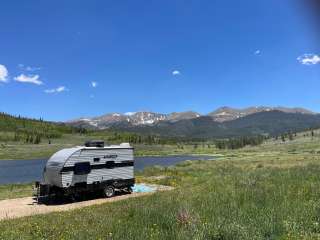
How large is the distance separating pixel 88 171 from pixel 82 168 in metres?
0.50

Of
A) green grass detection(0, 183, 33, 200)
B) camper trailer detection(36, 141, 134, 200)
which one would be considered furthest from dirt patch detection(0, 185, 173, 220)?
green grass detection(0, 183, 33, 200)

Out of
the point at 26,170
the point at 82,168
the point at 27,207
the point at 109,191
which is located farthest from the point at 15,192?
the point at 26,170

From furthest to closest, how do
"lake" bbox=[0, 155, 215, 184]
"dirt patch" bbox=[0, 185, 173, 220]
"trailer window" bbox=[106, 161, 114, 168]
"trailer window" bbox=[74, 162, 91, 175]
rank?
"lake" bbox=[0, 155, 215, 184]
"trailer window" bbox=[106, 161, 114, 168]
"trailer window" bbox=[74, 162, 91, 175]
"dirt patch" bbox=[0, 185, 173, 220]

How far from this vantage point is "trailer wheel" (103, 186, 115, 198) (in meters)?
29.4

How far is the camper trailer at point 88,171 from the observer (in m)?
27.6

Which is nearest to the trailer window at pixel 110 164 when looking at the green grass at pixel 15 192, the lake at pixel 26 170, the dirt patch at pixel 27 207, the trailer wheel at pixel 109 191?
the trailer wheel at pixel 109 191

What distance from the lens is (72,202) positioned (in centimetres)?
2770

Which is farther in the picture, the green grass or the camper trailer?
the green grass

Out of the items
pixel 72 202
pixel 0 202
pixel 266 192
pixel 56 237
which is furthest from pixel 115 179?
pixel 56 237

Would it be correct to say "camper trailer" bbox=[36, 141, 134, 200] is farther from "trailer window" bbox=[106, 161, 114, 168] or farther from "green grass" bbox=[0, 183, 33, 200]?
"green grass" bbox=[0, 183, 33, 200]

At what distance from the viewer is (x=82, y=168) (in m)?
28.3

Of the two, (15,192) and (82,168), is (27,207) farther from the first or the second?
(15,192)

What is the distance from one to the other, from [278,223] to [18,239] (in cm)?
637

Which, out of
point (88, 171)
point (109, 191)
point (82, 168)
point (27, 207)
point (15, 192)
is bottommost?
point (27, 207)
